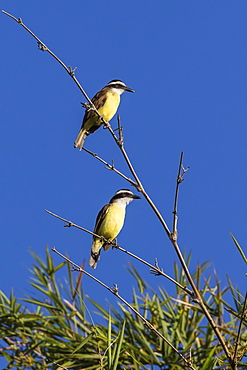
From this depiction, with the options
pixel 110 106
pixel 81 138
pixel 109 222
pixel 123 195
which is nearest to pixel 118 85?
pixel 110 106

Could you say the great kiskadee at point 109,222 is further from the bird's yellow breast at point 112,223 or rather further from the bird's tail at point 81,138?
the bird's tail at point 81,138

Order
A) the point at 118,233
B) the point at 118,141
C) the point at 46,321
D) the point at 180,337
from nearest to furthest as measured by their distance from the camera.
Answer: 1. the point at 118,141
2. the point at 118,233
3. the point at 180,337
4. the point at 46,321

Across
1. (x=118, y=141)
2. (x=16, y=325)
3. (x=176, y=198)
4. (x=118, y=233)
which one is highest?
(x=118, y=233)

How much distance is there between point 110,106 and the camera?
21.4 feet

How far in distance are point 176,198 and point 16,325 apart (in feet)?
17.2

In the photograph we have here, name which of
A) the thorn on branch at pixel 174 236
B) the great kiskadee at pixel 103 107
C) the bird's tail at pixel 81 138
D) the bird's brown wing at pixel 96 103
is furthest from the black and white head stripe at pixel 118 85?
the thorn on branch at pixel 174 236

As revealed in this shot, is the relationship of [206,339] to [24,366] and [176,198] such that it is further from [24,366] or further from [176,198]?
[176,198]

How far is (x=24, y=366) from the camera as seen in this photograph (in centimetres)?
682

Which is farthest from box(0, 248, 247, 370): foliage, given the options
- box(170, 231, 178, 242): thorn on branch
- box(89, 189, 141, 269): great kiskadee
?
box(170, 231, 178, 242): thorn on branch

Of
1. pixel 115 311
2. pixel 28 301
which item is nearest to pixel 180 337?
pixel 115 311

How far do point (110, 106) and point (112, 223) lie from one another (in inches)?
42.7

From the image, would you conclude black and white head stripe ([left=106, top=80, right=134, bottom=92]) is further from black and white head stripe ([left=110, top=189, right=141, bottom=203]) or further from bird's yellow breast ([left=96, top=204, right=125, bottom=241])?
bird's yellow breast ([left=96, top=204, right=125, bottom=241])

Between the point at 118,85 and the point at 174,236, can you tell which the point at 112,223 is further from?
the point at 174,236

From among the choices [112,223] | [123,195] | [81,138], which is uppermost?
[81,138]
